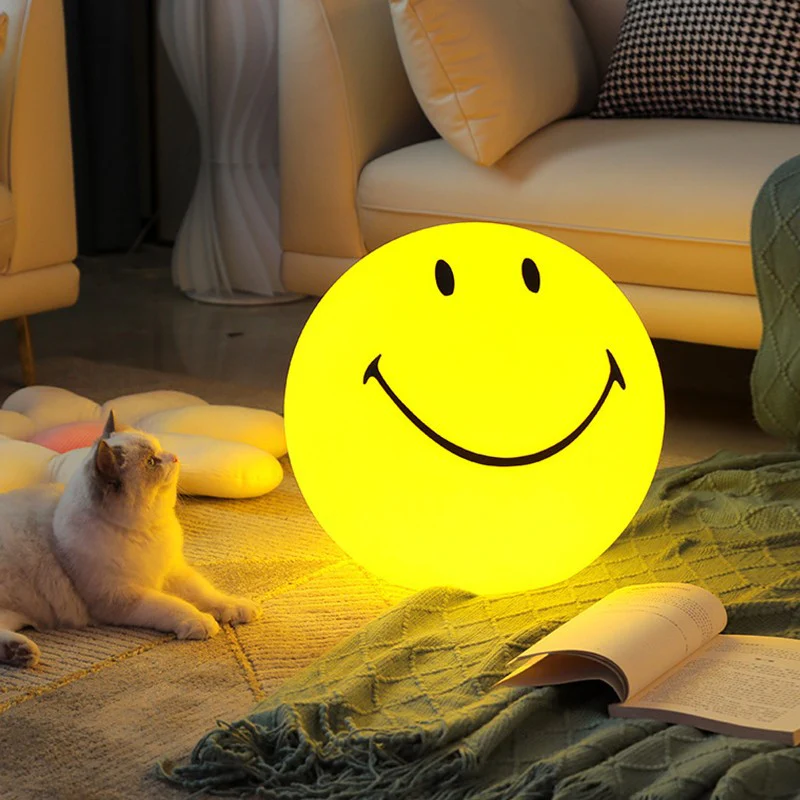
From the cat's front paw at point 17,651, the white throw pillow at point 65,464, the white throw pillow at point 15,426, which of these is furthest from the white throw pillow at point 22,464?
the cat's front paw at point 17,651

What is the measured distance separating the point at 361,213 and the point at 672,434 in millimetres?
753

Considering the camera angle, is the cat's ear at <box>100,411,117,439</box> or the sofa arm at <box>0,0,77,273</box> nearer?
the cat's ear at <box>100,411,117,439</box>

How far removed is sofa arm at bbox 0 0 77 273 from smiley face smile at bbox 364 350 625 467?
1.29 metres

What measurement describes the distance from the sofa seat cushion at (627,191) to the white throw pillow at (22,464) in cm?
90

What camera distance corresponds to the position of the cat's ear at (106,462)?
148 centimetres

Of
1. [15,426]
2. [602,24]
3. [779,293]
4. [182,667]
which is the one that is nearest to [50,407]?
[15,426]

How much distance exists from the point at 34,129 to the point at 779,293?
142 cm

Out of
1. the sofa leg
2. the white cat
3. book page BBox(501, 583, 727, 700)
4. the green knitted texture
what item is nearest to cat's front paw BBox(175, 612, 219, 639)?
the white cat

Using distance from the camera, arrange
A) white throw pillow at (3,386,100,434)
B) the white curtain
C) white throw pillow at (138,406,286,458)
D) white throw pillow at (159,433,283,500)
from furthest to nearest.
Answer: the white curtain → white throw pillow at (3,386,100,434) → white throw pillow at (138,406,286,458) → white throw pillow at (159,433,283,500)

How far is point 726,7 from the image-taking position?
251cm

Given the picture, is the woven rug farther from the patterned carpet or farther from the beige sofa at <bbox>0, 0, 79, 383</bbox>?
the beige sofa at <bbox>0, 0, 79, 383</bbox>

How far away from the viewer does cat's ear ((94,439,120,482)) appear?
1483 mm

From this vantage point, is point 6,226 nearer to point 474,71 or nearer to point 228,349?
point 228,349

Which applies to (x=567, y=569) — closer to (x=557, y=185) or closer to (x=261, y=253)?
(x=557, y=185)
